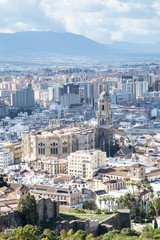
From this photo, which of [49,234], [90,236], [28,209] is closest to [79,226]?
[90,236]

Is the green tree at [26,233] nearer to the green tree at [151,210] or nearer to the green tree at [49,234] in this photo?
the green tree at [49,234]

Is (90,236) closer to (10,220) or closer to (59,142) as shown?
(10,220)

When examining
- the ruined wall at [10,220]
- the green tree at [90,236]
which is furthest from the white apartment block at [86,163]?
the green tree at [90,236]

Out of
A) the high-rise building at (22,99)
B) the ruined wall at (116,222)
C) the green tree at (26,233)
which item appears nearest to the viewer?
the green tree at (26,233)

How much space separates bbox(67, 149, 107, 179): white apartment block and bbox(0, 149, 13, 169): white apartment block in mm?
6297

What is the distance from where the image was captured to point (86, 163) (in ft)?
111

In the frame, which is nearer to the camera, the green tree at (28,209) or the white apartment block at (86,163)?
the green tree at (28,209)

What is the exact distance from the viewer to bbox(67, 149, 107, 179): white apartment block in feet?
110

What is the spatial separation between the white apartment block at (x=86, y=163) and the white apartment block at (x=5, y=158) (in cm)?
630

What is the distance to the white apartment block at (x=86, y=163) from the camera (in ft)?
110

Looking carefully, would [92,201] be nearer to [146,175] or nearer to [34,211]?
[146,175]

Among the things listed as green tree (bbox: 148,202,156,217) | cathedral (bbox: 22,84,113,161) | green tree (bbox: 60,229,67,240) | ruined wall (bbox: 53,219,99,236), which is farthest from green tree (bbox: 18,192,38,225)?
cathedral (bbox: 22,84,113,161)

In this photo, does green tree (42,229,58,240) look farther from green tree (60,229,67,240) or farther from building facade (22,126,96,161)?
building facade (22,126,96,161)

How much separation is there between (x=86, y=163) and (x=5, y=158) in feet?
25.9
